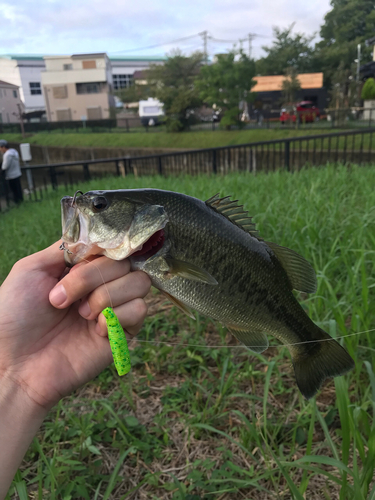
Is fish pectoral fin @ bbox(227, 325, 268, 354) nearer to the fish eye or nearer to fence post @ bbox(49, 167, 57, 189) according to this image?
the fish eye

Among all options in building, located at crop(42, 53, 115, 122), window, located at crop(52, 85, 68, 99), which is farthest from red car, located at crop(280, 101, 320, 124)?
window, located at crop(52, 85, 68, 99)

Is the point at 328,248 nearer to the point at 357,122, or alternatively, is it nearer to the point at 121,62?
the point at 357,122

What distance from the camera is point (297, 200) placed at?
446 cm

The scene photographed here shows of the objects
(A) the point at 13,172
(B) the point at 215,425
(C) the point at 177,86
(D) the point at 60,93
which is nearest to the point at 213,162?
(A) the point at 13,172

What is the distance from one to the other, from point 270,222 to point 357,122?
73.2 ft

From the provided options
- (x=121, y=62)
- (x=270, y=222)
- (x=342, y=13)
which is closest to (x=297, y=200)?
(x=270, y=222)

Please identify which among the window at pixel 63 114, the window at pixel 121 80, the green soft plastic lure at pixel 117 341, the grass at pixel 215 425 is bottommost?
the grass at pixel 215 425

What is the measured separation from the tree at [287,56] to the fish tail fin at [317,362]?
1598 inches

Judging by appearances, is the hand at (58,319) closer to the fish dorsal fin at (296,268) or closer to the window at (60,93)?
the fish dorsal fin at (296,268)

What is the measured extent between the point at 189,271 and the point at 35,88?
55.8 metres

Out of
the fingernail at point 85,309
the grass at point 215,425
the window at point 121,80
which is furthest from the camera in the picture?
the window at point 121,80

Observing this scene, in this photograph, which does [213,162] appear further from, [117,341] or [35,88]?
[35,88]

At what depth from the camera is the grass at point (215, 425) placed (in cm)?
166

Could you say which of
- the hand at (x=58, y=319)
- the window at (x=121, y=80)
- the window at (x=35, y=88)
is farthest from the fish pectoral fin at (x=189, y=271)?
the window at (x=121, y=80)
